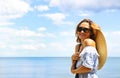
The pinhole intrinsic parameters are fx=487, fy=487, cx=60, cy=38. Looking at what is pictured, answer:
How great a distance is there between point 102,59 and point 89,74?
17 centimetres

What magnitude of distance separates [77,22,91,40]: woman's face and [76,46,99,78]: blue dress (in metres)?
0.11

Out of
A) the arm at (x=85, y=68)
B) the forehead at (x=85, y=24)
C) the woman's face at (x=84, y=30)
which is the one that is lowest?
the arm at (x=85, y=68)

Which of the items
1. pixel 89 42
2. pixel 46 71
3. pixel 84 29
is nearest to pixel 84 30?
pixel 84 29

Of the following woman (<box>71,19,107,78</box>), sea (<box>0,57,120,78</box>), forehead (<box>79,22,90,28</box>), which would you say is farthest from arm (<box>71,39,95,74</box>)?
sea (<box>0,57,120,78</box>)

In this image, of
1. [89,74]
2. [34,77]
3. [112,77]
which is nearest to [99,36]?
[89,74]

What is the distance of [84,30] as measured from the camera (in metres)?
3.52

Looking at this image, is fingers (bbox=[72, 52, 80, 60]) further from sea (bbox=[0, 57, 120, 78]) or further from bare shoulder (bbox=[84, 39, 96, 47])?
sea (bbox=[0, 57, 120, 78])

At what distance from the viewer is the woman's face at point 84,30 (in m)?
3.52

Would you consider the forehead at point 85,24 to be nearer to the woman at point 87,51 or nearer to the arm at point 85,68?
the woman at point 87,51

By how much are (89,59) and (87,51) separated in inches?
2.3

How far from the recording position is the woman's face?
11.5ft

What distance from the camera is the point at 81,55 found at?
3449 millimetres

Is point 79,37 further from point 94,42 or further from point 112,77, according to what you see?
point 112,77

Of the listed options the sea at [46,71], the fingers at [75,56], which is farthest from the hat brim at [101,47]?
the sea at [46,71]
